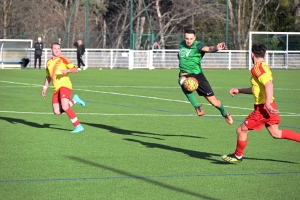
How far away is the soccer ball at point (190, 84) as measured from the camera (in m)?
13.1


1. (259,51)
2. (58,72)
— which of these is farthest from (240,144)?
(58,72)

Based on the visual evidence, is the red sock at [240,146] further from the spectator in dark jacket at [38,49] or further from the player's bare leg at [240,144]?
the spectator in dark jacket at [38,49]

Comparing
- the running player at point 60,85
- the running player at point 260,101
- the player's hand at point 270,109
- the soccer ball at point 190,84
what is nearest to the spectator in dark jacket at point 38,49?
the running player at point 60,85

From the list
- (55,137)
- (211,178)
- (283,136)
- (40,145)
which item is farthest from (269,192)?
(55,137)

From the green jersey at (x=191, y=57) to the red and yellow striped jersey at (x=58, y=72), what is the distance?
2.17 meters

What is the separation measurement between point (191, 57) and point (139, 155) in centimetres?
309

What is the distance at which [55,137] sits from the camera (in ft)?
42.6

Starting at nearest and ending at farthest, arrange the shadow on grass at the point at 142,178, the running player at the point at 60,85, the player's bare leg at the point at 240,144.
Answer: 1. the shadow on grass at the point at 142,178
2. the player's bare leg at the point at 240,144
3. the running player at the point at 60,85

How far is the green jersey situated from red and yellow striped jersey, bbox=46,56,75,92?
2172mm

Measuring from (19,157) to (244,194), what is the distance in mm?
3902

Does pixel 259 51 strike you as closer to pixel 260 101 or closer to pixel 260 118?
pixel 260 101

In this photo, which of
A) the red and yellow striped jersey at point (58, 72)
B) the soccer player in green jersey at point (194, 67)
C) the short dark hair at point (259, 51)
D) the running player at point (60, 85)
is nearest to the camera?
the short dark hair at point (259, 51)

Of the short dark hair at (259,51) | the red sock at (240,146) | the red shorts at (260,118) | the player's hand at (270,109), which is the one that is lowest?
the red sock at (240,146)

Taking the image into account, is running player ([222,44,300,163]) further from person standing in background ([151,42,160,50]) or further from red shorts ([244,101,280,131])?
person standing in background ([151,42,160,50])
